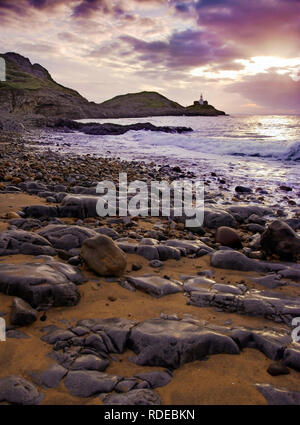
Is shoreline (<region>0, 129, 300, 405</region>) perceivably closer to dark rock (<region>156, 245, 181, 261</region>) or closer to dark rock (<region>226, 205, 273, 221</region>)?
dark rock (<region>156, 245, 181, 261</region>)

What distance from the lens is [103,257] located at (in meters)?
3.45

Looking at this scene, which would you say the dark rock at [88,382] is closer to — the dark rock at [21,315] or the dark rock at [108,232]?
the dark rock at [21,315]

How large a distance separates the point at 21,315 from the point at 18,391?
70cm

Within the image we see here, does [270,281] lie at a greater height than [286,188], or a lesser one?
lesser

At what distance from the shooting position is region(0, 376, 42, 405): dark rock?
1.85 meters

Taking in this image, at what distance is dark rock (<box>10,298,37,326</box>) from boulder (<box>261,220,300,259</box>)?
313cm

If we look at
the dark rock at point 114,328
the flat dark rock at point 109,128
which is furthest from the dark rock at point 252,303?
the flat dark rock at point 109,128

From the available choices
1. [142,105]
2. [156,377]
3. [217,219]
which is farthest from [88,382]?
[142,105]

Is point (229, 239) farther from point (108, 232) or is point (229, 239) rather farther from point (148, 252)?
point (108, 232)

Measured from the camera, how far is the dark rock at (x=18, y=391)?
185 cm

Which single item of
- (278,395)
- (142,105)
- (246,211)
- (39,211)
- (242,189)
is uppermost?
(142,105)

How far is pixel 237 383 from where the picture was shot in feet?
7.03
